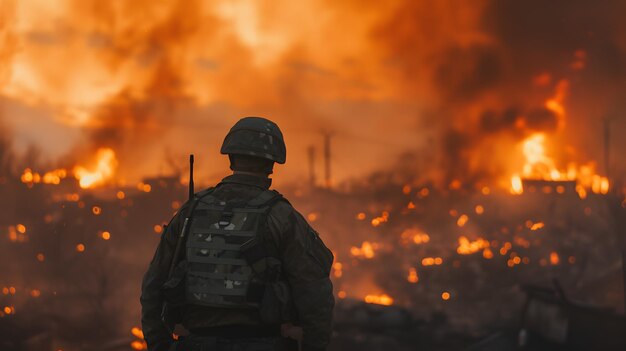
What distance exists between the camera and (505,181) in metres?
34.3

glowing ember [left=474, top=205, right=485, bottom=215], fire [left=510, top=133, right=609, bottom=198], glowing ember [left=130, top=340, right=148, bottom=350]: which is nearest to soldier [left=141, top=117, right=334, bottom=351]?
glowing ember [left=130, top=340, right=148, bottom=350]

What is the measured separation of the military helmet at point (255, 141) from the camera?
139 inches

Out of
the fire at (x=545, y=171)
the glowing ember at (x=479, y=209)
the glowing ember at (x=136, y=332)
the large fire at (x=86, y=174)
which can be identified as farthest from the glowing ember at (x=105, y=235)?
the fire at (x=545, y=171)

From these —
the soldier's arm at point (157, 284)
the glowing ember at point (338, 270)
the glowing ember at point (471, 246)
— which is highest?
the glowing ember at point (471, 246)

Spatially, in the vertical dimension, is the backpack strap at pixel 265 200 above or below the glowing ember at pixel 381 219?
below

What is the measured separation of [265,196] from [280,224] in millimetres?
174

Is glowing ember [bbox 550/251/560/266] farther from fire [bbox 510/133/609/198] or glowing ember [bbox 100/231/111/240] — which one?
glowing ember [bbox 100/231/111/240]

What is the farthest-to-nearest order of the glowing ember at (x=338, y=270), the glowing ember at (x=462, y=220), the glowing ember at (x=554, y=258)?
1. the glowing ember at (x=462, y=220)
2. the glowing ember at (x=338, y=270)
3. the glowing ember at (x=554, y=258)

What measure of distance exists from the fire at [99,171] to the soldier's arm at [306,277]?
35303mm

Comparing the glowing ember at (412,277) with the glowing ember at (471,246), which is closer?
the glowing ember at (412,277)

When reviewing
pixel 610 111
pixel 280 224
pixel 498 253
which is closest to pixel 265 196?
pixel 280 224

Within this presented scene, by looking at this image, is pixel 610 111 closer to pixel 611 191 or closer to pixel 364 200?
pixel 611 191

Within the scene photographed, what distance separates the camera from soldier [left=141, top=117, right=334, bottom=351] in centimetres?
330

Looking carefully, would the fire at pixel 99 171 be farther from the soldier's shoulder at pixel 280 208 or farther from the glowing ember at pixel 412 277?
the soldier's shoulder at pixel 280 208
